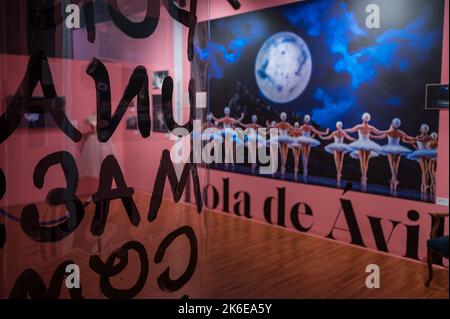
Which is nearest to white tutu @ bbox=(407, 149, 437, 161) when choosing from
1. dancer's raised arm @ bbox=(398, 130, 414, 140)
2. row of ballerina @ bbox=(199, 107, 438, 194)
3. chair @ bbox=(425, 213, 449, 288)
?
row of ballerina @ bbox=(199, 107, 438, 194)

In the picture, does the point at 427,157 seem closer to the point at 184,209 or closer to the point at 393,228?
the point at 393,228

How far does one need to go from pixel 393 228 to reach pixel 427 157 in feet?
2.33

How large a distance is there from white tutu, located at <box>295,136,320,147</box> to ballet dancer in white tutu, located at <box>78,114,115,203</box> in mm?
2712

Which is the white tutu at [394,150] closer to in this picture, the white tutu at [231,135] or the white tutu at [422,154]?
the white tutu at [422,154]

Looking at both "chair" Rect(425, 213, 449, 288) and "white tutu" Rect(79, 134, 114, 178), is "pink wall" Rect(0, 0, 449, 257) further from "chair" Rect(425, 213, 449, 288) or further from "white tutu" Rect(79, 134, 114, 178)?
"chair" Rect(425, 213, 449, 288)

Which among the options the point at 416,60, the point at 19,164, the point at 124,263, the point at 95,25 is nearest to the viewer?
the point at 95,25

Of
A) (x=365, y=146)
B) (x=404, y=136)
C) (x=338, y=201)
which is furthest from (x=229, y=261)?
(x=404, y=136)

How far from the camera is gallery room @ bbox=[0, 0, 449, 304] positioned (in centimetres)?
Result: 171

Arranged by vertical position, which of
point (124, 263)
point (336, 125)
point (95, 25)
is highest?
point (95, 25)

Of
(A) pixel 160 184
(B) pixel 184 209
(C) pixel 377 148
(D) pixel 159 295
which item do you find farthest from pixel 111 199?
(C) pixel 377 148

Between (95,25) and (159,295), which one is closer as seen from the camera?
(95,25)

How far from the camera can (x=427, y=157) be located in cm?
340

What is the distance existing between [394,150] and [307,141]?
94 cm

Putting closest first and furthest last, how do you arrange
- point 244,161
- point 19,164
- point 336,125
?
point 19,164
point 336,125
point 244,161
